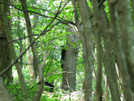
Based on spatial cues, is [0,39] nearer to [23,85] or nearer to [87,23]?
[23,85]

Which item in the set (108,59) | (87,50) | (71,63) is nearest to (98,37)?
(87,50)

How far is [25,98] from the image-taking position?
284cm

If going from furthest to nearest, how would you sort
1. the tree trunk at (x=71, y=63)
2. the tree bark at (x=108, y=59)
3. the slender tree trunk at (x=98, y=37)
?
1. the tree trunk at (x=71, y=63)
2. the tree bark at (x=108, y=59)
3. the slender tree trunk at (x=98, y=37)

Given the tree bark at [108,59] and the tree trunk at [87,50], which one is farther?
the tree bark at [108,59]

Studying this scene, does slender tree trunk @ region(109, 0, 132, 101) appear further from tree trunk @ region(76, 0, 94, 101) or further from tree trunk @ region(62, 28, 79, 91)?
tree trunk @ region(62, 28, 79, 91)

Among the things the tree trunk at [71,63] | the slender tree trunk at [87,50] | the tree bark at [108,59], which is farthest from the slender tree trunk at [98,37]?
the tree trunk at [71,63]

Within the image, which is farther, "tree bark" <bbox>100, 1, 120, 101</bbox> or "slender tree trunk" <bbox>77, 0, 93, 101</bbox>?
"tree bark" <bbox>100, 1, 120, 101</bbox>

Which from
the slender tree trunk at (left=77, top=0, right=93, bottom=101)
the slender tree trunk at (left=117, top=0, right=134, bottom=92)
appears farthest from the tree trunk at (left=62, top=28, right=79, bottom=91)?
the slender tree trunk at (left=117, top=0, right=134, bottom=92)

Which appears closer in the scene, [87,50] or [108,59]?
[87,50]

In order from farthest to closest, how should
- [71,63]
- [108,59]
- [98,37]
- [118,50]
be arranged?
[71,63] → [108,59] → [98,37] → [118,50]

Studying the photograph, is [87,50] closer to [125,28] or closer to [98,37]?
[98,37]

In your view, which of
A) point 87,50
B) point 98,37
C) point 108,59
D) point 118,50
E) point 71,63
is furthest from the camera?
point 71,63

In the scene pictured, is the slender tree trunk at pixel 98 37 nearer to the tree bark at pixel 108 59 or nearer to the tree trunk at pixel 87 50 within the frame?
the tree trunk at pixel 87 50

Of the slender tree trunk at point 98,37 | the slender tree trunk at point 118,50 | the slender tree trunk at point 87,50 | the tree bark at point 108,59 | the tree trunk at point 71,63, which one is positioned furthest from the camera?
the tree trunk at point 71,63
